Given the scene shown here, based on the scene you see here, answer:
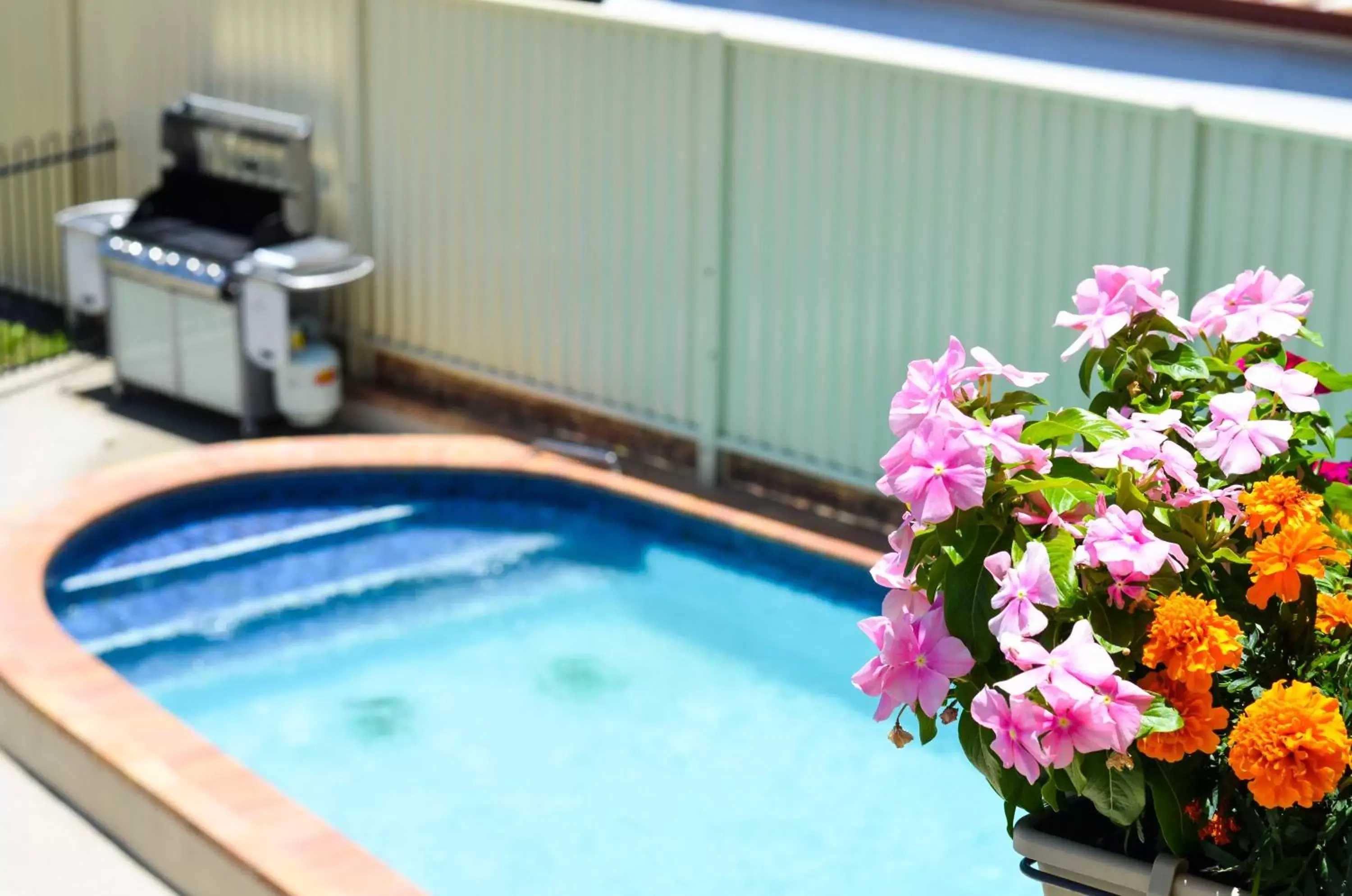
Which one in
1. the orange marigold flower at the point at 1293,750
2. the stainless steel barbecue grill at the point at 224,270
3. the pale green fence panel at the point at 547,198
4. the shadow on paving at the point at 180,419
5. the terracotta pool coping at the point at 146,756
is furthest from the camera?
the shadow on paving at the point at 180,419

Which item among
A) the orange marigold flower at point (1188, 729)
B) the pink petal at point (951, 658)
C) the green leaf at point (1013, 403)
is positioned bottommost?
Result: the orange marigold flower at point (1188, 729)

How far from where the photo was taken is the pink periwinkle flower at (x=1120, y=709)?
2.55m

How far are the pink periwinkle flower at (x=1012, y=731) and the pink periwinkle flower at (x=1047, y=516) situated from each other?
0.85ft

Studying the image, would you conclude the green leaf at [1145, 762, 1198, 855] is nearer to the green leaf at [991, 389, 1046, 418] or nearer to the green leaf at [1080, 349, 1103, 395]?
the green leaf at [991, 389, 1046, 418]

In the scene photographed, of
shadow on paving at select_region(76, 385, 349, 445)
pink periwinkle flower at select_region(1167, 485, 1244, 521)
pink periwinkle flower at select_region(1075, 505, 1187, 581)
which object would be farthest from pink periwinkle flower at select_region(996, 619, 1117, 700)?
shadow on paving at select_region(76, 385, 349, 445)

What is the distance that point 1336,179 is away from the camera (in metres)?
6.87

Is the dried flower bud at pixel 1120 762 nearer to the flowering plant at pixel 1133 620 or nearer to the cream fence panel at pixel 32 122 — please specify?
the flowering plant at pixel 1133 620

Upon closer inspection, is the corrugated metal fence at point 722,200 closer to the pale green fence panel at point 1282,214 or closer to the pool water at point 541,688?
the pale green fence panel at point 1282,214

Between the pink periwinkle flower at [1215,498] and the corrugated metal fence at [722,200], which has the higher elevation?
the pink periwinkle flower at [1215,498]

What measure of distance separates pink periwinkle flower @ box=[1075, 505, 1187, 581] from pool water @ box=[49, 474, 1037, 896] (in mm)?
3878

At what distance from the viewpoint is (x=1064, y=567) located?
2.67m

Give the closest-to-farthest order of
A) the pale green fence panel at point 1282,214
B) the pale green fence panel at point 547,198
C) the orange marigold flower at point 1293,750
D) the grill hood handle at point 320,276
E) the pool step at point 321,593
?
the orange marigold flower at point 1293,750, the pale green fence panel at point 1282,214, the pool step at point 321,593, the pale green fence panel at point 547,198, the grill hood handle at point 320,276

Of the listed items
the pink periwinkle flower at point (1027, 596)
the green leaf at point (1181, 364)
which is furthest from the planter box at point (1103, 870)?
the green leaf at point (1181, 364)

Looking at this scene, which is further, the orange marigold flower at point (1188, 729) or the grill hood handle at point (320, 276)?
the grill hood handle at point (320, 276)
